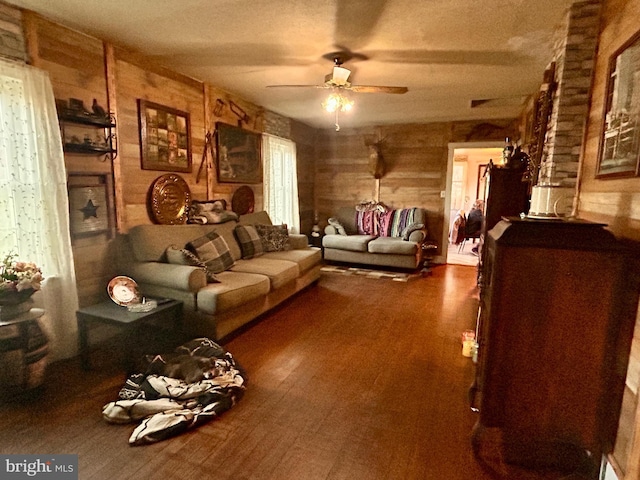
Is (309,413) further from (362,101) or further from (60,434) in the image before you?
(362,101)

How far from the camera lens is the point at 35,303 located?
238cm

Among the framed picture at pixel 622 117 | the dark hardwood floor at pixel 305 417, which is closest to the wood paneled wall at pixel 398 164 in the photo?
the dark hardwood floor at pixel 305 417

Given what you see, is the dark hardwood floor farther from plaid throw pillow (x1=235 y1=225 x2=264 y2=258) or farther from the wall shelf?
the wall shelf

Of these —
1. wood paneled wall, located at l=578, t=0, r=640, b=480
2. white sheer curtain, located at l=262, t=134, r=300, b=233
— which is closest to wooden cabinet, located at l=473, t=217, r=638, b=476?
wood paneled wall, located at l=578, t=0, r=640, b=480

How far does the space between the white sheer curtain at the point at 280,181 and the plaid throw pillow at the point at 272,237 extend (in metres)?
0.75

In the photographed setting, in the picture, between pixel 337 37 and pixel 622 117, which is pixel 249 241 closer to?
pixel 337 37

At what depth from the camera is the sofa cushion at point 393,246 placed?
5282 millimetres

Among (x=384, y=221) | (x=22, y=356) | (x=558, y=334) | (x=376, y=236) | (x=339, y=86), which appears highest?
(x=339, y=86)

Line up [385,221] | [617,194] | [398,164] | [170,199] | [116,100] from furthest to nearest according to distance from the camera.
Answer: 1. [398,164]
2. [385,221]
3. [170,199]
4. [116,100]
5. [617,194]

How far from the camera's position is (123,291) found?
2707mm

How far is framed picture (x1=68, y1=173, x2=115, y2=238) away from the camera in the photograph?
8.76ft

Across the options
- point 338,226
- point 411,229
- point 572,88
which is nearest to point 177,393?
point 572,88

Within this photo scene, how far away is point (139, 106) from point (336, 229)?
3573 millimetres

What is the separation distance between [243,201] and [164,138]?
140 centimetres
